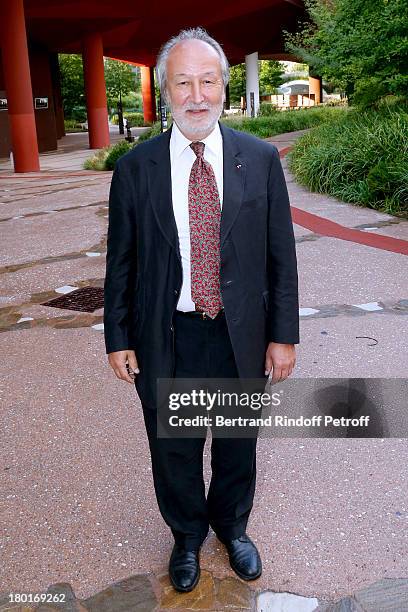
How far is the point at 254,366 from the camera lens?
2291 mm

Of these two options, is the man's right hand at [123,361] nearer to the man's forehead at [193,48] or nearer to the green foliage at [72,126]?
the man's forehead at [193,48]

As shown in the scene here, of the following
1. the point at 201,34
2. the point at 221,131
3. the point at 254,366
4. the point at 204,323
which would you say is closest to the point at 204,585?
the point at 254,366

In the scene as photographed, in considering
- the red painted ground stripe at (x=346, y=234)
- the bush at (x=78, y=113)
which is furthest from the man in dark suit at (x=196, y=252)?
the bush at (x=78, y=113)

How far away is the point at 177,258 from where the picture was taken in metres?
2.12

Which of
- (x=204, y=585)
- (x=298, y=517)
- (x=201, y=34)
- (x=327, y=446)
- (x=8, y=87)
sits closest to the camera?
(x=201, y=34)

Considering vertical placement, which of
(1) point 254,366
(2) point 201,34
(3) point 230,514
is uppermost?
(2) point 201,34

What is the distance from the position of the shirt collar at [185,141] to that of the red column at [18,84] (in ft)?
55.9

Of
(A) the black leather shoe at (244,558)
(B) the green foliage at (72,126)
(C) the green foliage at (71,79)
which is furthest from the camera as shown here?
(B) the green foliage at (72,126)

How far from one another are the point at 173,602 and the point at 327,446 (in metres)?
1.31

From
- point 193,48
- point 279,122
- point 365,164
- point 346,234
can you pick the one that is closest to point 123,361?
point 193,48

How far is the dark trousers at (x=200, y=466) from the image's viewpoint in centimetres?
223

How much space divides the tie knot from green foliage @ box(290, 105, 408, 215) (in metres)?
7.66

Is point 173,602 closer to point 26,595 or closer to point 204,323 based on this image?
point 26,595

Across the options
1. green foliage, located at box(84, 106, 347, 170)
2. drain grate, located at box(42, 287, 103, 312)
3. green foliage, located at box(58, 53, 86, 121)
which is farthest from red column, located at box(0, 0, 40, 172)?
green foliage, located at box(58, 53, 86, 121)
